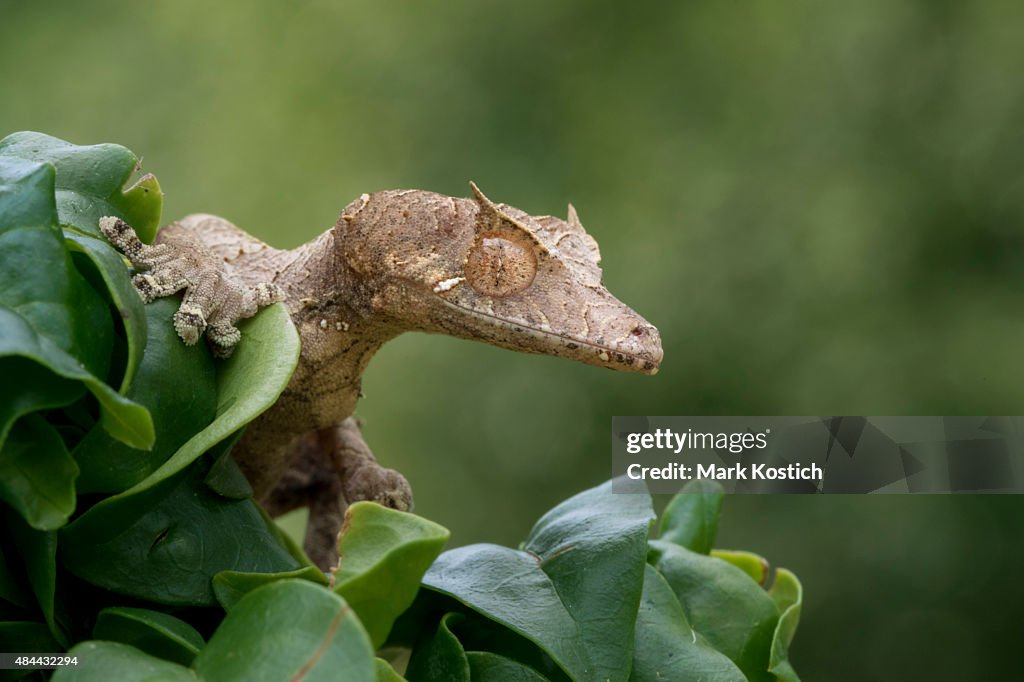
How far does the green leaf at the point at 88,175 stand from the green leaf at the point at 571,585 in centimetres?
35

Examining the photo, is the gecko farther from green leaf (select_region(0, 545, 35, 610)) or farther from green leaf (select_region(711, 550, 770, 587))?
green leaf (select_region(711, 550, 770, 587))

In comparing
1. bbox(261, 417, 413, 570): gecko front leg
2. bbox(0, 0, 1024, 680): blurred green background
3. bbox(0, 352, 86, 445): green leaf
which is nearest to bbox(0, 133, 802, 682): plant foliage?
bbox(0, 352, 86, 445): green leaf

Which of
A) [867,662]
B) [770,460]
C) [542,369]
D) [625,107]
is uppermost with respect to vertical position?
[625,107]

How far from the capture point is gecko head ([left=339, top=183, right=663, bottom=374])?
899 mm

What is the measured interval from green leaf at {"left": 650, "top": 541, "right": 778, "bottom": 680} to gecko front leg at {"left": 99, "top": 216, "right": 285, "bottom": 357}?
426 millimetres

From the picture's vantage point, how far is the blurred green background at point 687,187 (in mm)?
2945

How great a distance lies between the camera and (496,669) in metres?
0.73

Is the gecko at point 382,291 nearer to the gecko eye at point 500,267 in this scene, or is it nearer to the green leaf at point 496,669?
the gecko eye at point 500,267

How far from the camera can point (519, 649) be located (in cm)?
76

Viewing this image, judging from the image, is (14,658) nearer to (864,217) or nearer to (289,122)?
(864,217)

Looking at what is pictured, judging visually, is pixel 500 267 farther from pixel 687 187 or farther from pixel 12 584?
pixel 687 187

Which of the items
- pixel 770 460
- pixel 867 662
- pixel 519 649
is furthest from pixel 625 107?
pixel 519 649

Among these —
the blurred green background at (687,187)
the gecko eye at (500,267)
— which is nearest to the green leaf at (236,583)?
the gecko eye at (500,267)

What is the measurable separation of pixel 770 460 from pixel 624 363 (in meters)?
0.18
